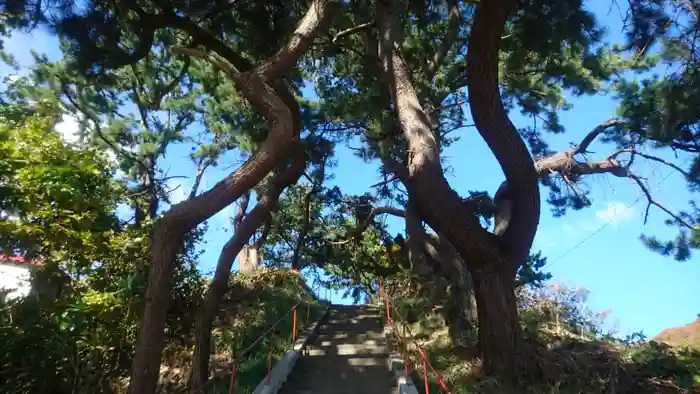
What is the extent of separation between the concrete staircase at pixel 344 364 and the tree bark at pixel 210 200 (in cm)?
243

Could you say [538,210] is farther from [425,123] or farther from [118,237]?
[118,237]

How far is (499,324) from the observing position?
6.87m

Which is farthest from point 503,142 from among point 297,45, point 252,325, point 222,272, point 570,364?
point 252,325

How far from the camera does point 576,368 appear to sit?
7.52m

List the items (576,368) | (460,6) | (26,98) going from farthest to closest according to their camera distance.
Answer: (26,98) < (460,6) < (576,368)

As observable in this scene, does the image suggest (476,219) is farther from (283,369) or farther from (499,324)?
(283,369)

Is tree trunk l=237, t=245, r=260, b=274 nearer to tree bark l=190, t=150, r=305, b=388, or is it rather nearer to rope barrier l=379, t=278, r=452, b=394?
rope barrier l=379, t=278, r=452, b=394

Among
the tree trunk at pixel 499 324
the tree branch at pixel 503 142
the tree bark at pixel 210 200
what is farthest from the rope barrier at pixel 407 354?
the tree bark at pixel 210 200

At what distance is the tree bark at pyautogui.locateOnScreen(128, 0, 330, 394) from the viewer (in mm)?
5207

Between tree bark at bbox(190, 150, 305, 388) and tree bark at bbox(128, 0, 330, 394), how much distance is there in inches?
63.3

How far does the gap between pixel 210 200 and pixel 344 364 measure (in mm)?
4007

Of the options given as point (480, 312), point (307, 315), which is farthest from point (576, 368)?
point (307, 315)

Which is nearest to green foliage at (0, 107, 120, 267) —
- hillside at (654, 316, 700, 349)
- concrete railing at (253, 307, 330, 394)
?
concrete railing at (253, 307, 330, 394)

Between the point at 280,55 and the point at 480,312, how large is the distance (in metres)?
4.31
